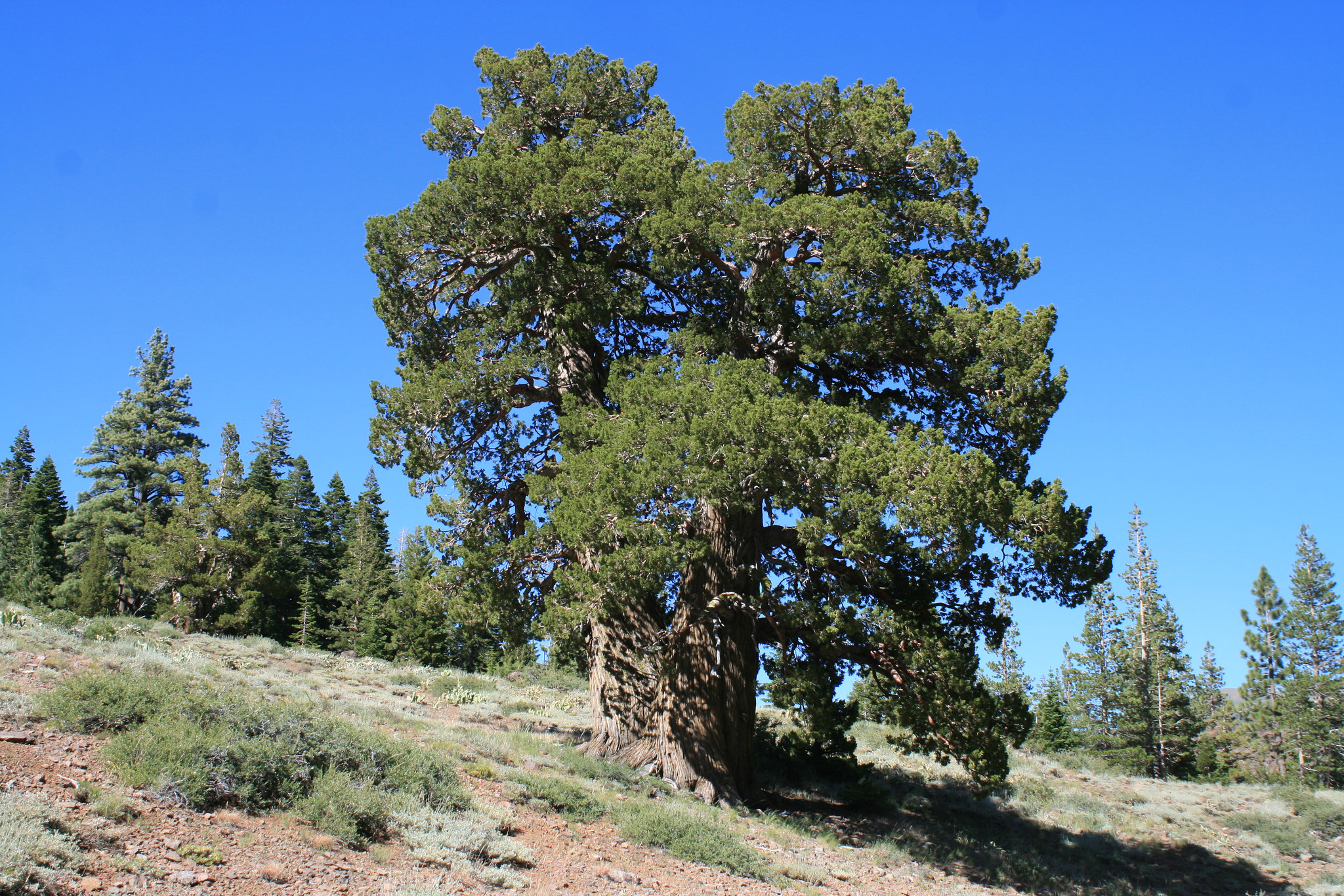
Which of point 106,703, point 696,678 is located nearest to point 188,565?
point 696,678

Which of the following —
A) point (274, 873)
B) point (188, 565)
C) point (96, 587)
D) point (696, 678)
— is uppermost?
point (188, 565)

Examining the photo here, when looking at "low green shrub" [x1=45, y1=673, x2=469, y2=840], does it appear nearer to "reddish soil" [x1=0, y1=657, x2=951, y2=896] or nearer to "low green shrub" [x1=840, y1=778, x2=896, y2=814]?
"reddish soil" [x1=0, y1=657, x2=951, y2=896]

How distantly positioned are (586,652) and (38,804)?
9036mm

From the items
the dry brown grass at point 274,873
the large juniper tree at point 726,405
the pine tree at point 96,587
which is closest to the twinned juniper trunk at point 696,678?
the large juniper tree at point 726,405

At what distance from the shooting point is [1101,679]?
41.4 meters

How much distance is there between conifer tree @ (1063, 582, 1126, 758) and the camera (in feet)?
132

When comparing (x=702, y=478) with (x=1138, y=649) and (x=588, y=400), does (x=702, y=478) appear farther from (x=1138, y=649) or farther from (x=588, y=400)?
(x=1138, y=649)

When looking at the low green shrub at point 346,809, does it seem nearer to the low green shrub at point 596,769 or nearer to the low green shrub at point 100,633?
the low green shrub at point 596,769

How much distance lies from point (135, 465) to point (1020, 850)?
4361 cm

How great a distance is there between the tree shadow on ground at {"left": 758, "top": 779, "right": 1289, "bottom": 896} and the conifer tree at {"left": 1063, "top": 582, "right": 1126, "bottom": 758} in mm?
25950

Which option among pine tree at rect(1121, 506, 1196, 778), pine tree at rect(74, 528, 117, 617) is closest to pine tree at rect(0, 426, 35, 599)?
pine tree at rect(74, 528, 117, 617)

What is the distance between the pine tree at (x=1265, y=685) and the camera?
140 ft

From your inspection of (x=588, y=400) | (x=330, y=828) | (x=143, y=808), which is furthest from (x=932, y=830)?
(x=143, y=808)

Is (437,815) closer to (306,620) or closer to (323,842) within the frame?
(323,842)
